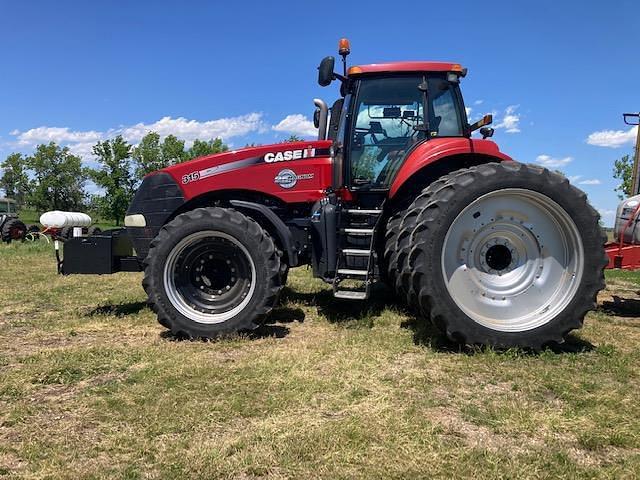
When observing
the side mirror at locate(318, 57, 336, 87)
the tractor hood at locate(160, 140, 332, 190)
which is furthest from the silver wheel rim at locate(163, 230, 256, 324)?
the side mirror at locate(318, 57, 336, 87)

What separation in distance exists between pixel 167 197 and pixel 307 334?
219 centimetres

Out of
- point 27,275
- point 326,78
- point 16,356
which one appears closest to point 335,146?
point 326,78

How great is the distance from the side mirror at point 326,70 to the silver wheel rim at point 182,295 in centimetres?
185

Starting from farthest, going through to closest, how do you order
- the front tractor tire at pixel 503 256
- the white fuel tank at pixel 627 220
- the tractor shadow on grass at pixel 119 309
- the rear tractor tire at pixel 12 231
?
the rear tractor tire at pixel 12 231 < the tractor shadow on grass at pixel 119 309 < the white fuel tank at pixel 627 220 < the front tractor tire at pixel 503 256

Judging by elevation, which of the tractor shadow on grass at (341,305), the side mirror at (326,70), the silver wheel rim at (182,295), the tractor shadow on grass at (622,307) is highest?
the side mirror at (326,70)

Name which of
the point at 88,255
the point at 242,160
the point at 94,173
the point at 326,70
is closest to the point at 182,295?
the point at 88,255

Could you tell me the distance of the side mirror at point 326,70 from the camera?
5.33 meters

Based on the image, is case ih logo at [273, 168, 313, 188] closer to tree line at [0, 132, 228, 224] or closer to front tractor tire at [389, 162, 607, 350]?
front tractor tire at [389, 162, 607, 350]

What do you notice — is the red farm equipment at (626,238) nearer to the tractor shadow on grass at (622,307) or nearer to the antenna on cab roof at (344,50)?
the tractor shadow on grass at (622,307)

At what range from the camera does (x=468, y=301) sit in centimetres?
464

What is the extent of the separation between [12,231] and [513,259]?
2321 cm

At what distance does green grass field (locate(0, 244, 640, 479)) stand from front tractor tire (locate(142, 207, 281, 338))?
28 centimetres

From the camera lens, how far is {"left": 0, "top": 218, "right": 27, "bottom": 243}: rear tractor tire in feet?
73.9

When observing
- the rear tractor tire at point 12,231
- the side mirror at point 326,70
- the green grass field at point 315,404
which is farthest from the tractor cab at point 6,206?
the side mirror at point 326,70
